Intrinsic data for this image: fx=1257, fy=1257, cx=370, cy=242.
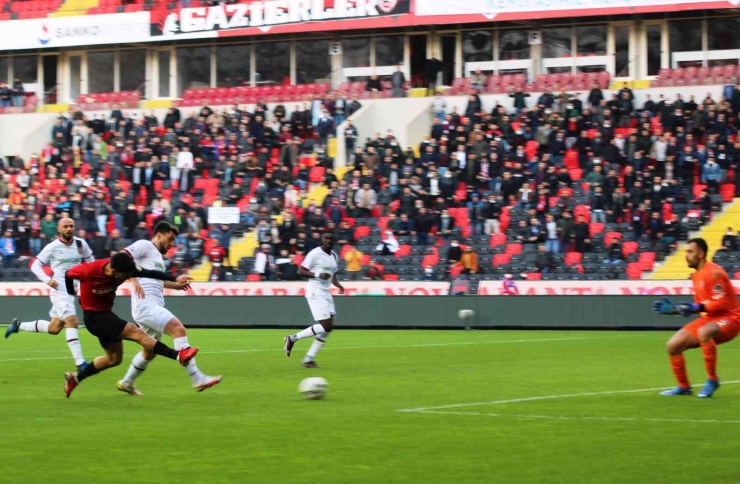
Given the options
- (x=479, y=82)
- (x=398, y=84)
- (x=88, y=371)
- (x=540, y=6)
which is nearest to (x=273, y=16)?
(x=398, y=84)

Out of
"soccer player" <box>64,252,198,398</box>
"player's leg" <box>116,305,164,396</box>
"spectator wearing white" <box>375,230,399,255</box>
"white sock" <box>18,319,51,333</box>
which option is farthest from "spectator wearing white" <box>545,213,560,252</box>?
"soccer player" <box>64,252,198,398</box>

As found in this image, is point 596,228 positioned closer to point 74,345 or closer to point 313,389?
point 74,345

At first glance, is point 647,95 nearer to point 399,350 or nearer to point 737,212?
point 737,212

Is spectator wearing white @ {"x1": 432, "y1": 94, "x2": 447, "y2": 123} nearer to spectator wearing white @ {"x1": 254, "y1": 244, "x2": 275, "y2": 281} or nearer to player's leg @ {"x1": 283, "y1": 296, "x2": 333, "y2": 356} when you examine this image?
spectator wearing white @ {"x1": 254, "y1": 244, "x2": 275, "y2": 281}

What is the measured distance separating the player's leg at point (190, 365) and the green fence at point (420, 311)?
58.0 ft

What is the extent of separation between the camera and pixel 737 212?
110 ft

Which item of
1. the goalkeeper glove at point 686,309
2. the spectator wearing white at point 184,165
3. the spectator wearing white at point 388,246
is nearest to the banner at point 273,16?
the spectator wearing white at point 184,165

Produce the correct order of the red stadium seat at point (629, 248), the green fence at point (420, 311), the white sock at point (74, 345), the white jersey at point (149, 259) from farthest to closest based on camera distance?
the red stadium seat at point (629, 248), the green fence at point (420, 311), the white sock at point (74, 345), the white jersey at point (149, 259)

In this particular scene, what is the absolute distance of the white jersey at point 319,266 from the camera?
20.0 metres

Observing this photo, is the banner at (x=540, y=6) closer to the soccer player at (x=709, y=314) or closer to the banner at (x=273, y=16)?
the banner at (x=273, y=16)

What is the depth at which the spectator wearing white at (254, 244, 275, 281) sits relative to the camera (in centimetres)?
3484

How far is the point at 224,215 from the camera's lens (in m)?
37.7

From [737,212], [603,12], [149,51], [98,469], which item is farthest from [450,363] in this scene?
[149,51]

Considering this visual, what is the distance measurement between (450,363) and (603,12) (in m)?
24.6
